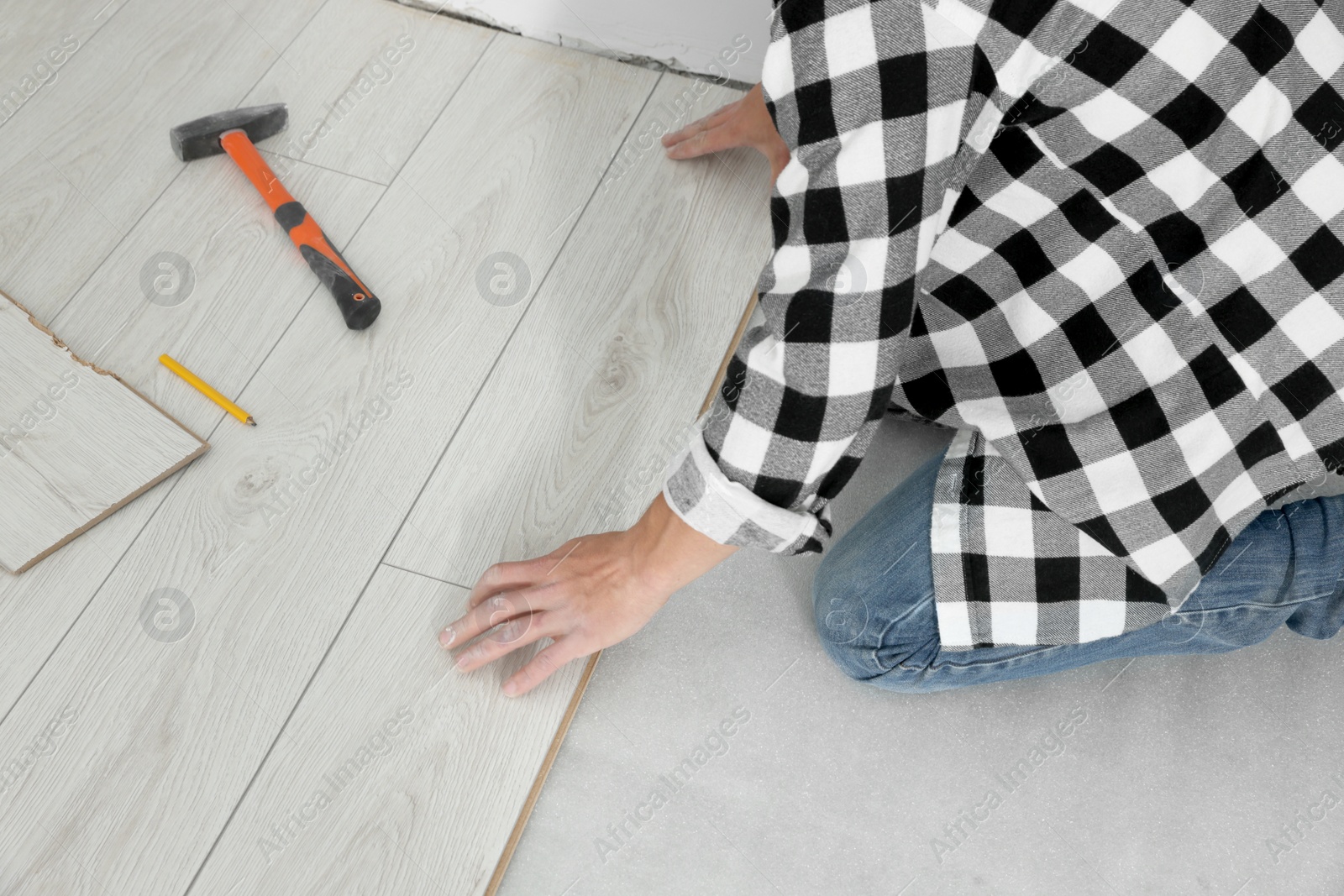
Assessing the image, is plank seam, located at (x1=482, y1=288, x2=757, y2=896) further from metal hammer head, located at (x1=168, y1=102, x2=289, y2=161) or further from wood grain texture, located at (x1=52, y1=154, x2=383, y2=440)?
metal hammer head, located at (x1=168, y1=102, x2=289, y2=161)

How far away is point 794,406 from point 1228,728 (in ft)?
2.65

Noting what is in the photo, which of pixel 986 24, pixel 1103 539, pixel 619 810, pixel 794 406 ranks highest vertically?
pixel 986 24

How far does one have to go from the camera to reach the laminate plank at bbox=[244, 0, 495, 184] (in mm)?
1415

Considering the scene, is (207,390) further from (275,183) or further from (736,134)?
(736,134)

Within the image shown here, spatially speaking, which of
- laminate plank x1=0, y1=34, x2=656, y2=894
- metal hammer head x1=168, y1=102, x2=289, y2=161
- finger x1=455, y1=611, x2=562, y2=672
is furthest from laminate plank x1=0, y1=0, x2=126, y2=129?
finger x1=455, y1=611, x2=562, y2=672

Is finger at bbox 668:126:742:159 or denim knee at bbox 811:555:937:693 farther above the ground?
finger at bbox 668:126:742:159

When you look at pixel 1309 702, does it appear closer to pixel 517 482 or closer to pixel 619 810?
pixel 619 810

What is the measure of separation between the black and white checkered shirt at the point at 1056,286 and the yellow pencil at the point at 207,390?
0.65 meters

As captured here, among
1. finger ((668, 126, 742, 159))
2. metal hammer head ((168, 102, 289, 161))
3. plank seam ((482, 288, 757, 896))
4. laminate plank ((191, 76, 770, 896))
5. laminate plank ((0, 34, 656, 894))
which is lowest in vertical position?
plank seam ((482, 288, 757, 896))

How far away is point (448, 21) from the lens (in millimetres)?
1573

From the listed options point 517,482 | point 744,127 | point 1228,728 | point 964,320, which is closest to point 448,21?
point 744,127

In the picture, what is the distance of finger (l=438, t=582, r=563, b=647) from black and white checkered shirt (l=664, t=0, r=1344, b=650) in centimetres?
23

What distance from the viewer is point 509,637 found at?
956 mm

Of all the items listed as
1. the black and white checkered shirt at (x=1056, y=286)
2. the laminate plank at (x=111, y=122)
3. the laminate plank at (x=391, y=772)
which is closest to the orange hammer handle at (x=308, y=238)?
the laminate plank at (x=111, y=122)
